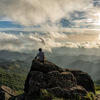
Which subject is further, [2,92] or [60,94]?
[2,92]

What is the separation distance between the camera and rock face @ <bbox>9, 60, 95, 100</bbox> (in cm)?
1923

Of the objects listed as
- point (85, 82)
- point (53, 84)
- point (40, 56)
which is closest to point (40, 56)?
point (40, 56)

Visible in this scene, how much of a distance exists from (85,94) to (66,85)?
380 centimetres

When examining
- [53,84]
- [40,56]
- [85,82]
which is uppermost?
[40,56]

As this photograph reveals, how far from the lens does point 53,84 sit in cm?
2167

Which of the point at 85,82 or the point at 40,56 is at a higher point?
the point at 40,56

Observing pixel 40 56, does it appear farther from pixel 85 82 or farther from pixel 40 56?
pixel 85 82

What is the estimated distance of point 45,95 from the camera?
17969mm

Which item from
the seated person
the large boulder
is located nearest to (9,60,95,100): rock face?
the large boulder

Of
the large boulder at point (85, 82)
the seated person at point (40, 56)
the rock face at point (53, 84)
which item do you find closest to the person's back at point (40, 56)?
the seated person at point (40, 56)

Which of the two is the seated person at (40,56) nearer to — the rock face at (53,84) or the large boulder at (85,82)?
the rock face at (53,84)

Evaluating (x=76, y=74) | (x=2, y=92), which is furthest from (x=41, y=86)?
(x=2, y=92)

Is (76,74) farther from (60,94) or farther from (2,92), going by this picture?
(2,92)

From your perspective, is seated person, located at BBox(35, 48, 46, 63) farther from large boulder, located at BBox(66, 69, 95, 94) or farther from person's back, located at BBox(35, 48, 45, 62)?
large boulder, located at BBox(66, 69, 95, 94)
